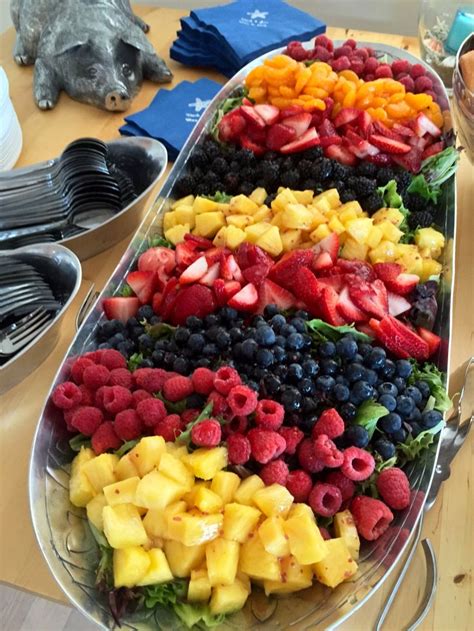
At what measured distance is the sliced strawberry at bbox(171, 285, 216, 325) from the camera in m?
0.98

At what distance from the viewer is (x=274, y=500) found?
2.39ft

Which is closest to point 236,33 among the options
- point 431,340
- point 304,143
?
point 304,143

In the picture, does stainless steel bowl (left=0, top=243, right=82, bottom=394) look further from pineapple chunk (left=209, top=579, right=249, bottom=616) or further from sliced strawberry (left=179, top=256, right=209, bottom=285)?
pineapple chunk (left=209, top=579, right=249, bottom=616)

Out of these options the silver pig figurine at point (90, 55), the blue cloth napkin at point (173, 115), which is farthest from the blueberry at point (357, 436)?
the silver pig figurine at point (90, 55)

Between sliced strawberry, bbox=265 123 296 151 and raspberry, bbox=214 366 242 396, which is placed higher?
sliced strawberry, bbox=265 123 296 151

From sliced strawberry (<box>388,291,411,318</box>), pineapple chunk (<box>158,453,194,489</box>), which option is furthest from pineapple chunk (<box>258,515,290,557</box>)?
sliced strawberry (<box>388,291,411,318</box>)

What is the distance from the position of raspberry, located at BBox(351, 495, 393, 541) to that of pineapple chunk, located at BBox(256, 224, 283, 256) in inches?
18.7

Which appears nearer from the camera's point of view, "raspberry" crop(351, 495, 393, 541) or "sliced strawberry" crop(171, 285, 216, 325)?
"raspberry" crop(351, 495, 393, 541)

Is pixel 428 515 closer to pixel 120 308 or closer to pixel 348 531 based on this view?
pixel 348 531

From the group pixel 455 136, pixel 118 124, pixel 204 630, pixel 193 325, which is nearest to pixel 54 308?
pixel 193 325

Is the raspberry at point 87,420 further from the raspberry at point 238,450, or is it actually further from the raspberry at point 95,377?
the raspberry at point 238,450

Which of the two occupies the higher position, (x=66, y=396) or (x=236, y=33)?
(x=236, y=33)

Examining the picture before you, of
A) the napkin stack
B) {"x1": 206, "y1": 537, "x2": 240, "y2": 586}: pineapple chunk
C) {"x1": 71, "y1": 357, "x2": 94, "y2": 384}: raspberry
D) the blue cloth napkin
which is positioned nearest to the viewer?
{"x1": 206, "y1": 537, "x2": 240, "y2": 586}: pineapple chunk

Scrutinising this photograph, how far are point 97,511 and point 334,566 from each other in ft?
0.95
